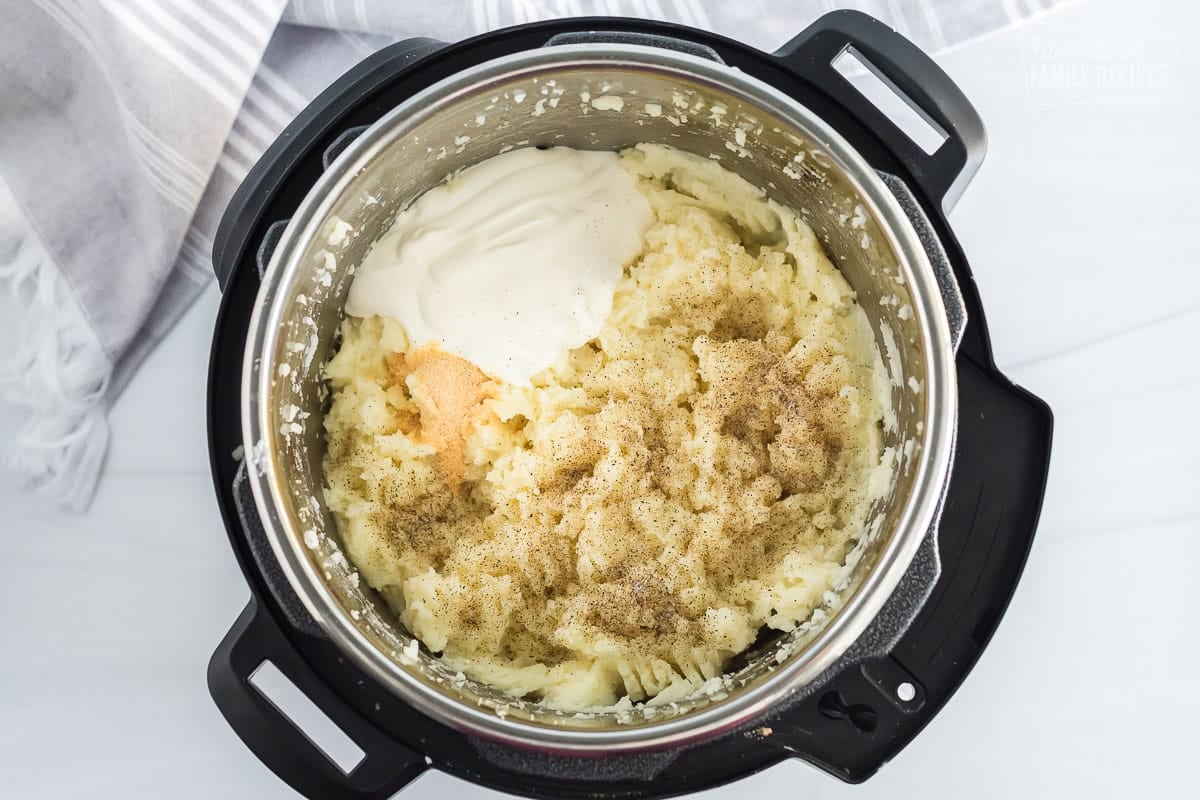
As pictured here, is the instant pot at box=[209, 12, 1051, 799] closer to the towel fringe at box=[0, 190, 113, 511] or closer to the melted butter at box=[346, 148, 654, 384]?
the melted butter at box=[346, 148, 654, 384]

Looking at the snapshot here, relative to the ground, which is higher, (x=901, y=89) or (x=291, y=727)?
(x=901, y=89)

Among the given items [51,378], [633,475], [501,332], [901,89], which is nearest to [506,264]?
[501,332]

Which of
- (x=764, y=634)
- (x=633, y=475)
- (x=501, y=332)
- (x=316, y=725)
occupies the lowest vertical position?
(x=316, y=725)

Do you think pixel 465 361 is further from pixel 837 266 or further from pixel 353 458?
pixel 837 266

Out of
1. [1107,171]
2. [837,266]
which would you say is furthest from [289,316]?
[1107,171]

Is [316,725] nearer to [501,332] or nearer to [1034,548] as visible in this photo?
[501,332]

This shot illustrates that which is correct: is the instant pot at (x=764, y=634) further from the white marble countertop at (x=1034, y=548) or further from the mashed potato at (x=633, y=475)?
the white marble countertop at (x=1034, y=548)
